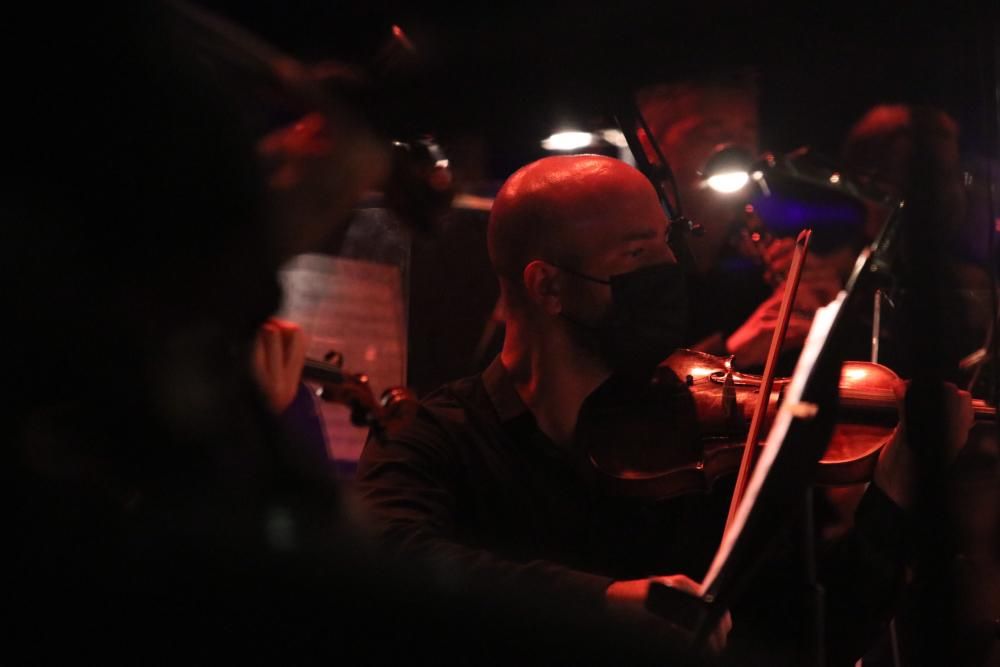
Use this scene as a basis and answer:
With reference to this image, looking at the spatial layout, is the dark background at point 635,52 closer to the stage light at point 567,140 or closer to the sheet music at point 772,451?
the stage light at point 567,140

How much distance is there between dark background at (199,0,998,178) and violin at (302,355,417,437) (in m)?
0.80

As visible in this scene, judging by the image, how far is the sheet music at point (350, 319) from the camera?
207cm

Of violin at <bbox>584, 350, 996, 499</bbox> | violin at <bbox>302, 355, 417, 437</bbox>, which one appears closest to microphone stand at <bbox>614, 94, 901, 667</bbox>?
violin at <bbox>584, 350, 996, 499</bbox>

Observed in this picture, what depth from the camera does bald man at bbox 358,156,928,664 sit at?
5.97ft

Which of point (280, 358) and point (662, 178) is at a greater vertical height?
point (662, 178)

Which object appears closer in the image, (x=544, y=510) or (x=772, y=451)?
(x=772, y=451)

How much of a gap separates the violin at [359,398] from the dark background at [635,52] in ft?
2.64

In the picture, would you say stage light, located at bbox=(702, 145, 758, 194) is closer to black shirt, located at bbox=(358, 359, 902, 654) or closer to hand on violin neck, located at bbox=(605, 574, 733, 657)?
black shirt, located at bbox=(358, 359, 902, 654)

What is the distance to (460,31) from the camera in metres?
2.57

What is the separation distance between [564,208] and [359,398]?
755 mm

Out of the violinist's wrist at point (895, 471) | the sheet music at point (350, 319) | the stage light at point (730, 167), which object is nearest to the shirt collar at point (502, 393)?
the sheet music at point (350, 319)

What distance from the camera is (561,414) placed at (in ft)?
6.60

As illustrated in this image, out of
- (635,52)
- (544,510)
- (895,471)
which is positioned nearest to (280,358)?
(544,510)

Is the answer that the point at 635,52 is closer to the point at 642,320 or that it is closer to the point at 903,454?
the point at 642,320
